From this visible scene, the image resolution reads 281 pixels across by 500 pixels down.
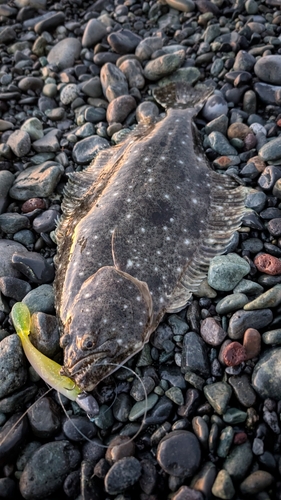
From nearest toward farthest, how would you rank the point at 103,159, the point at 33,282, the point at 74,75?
the point at 33,282 < the point at 103,159 < the point at 74,75

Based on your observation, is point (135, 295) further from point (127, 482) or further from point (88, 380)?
point (127, 482)

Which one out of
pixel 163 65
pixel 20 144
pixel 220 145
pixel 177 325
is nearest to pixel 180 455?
pixel 177 325

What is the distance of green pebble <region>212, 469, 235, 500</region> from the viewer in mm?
2949

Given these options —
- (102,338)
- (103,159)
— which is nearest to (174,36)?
(103,159)

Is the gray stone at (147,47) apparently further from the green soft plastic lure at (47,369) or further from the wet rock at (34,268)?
the green soft plastic lure at (47,369)

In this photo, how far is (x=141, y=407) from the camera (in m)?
3.52

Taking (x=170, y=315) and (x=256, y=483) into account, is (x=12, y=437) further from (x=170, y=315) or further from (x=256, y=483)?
(x=256, y=483)

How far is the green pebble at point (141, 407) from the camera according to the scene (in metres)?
3.48

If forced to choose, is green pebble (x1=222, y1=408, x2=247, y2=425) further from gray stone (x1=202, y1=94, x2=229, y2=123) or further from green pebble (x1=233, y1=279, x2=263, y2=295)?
gray stone (x1=202, y1=94, x2=229, y2=123)

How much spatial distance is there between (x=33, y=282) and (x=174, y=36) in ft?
16.6

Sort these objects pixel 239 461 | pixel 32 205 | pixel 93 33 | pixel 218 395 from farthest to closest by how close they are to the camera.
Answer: pixel 93 33 < pixel 32 205 < pixel 218 395 < pixel 239 461

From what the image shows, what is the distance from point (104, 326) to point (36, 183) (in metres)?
2.46

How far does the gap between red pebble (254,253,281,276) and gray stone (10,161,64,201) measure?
8.90 ft

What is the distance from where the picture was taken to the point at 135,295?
375 cm
